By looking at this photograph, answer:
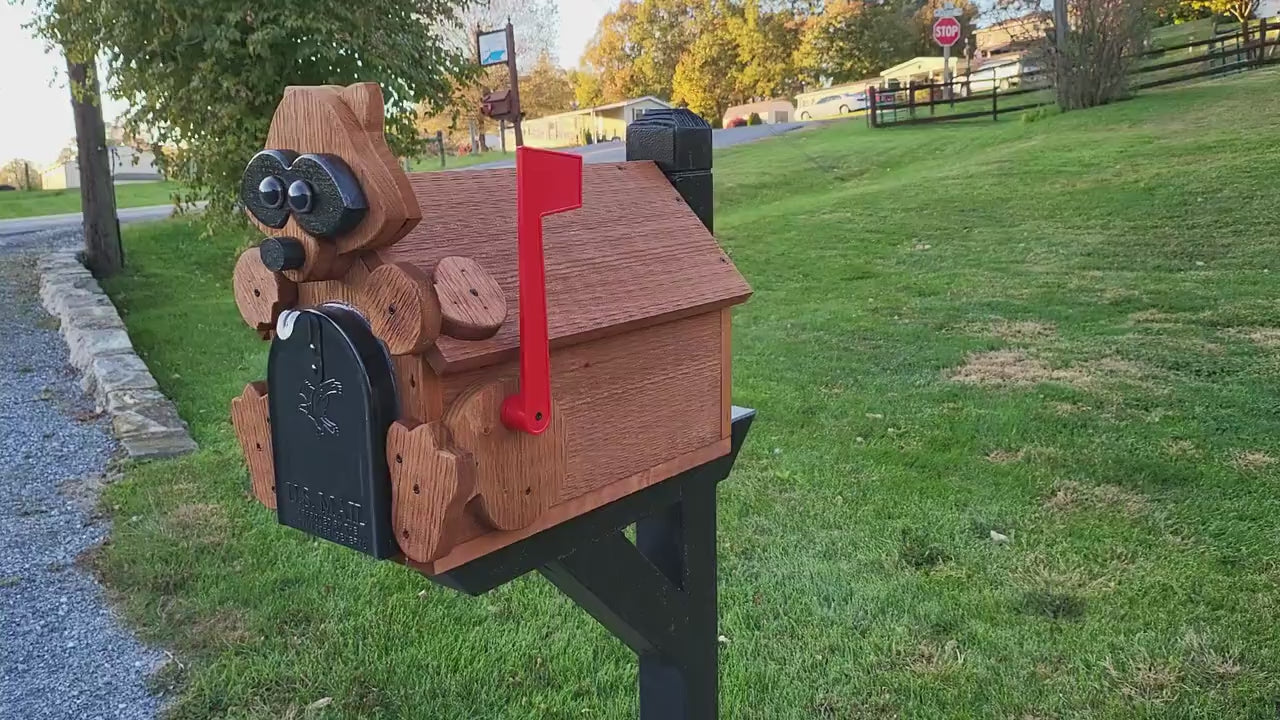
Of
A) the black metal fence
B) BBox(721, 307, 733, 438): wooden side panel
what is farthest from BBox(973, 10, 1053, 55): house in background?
BBox(721, 307, 733, 438): wooden side panel

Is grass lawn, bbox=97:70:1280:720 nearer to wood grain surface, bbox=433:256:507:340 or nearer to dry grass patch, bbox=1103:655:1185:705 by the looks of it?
dry grass patch, bbox=1103:655:1185:705

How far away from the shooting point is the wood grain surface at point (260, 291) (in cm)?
106

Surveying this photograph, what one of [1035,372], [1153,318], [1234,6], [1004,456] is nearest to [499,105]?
[1153,318]

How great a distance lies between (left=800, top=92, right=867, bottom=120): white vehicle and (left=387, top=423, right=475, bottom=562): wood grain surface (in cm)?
3226

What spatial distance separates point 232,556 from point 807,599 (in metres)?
2.01

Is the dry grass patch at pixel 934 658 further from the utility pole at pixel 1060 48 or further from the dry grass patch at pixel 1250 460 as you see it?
the utility pole at pixel 1060 48

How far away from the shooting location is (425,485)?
0.98 metres

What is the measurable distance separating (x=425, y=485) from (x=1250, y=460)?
12.7 ft

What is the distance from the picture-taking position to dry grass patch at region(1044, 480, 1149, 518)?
3.51 metres

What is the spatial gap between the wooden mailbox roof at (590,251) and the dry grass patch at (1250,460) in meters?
3.21

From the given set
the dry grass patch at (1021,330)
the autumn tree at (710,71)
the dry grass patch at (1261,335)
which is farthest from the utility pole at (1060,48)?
the autumn tree at (710,71)

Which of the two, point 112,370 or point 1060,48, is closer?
point 112,370

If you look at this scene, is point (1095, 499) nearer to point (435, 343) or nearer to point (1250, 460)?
point (1250, 460)

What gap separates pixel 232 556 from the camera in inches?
138
